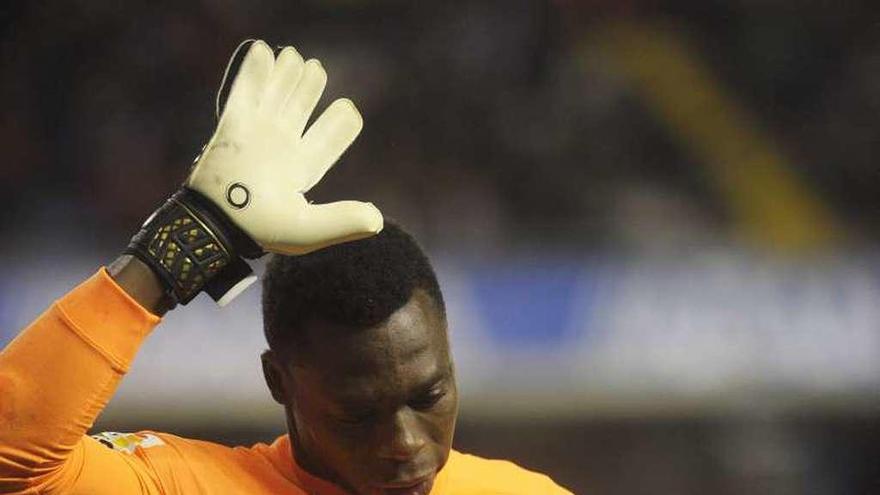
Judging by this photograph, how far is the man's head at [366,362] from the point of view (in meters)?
1.61

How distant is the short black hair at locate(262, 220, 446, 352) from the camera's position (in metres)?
1.65

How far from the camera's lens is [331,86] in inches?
125

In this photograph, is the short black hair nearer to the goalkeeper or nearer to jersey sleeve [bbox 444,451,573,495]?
the goalkeeper

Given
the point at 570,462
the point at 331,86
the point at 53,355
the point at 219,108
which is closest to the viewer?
the point at 53,355

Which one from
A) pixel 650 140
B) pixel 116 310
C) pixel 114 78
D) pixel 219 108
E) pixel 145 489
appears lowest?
pixel 145 489

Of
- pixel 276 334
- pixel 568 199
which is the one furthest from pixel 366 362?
pixel 568 199

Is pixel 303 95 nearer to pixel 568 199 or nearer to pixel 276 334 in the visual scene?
pixel 276 334

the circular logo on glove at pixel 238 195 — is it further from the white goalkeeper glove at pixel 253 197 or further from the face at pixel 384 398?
the face at pixel 384 398

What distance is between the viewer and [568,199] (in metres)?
→ 3.09

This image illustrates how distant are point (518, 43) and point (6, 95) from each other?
4.03ft

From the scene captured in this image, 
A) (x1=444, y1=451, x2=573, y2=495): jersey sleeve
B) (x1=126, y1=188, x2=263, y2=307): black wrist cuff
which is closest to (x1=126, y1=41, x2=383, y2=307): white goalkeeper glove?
(x1=126, y1=188, x2=263, y2=307): black wrist cuff

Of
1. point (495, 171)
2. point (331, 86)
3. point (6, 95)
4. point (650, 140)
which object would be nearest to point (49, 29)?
point (6, 95)

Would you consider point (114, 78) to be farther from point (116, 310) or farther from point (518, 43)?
point (116, 310)

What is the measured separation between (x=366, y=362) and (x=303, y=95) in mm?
343
